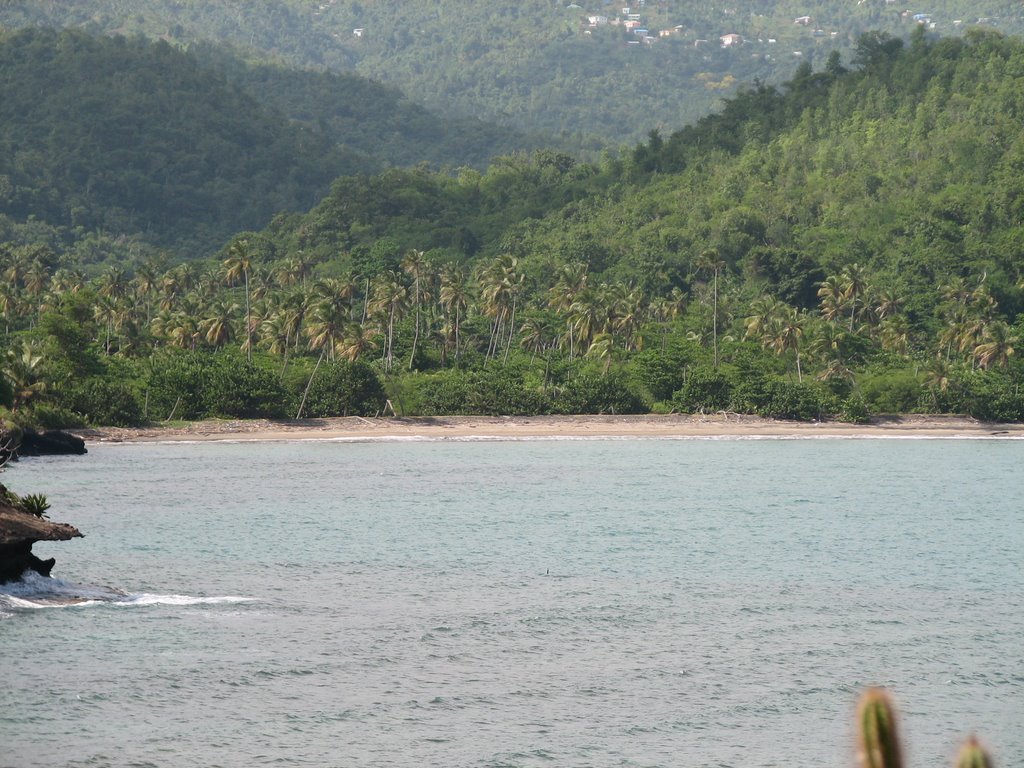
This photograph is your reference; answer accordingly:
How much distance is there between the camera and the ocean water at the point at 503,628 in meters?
29.1

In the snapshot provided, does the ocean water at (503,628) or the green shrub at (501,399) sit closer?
the ocean water at (503,628)

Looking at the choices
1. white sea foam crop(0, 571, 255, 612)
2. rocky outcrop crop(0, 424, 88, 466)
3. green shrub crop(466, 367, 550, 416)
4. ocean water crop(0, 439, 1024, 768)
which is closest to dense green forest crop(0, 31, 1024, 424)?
green shrub crop(466, 367, 550, 416)

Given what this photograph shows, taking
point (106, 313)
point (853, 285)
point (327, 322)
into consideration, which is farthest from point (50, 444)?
point (853, 285)

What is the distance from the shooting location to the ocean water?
2911 cm

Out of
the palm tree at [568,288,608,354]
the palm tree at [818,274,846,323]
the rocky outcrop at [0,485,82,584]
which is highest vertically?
the palm tree at [818,274,846,323]

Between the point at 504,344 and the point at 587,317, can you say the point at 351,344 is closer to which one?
the point at 587,317

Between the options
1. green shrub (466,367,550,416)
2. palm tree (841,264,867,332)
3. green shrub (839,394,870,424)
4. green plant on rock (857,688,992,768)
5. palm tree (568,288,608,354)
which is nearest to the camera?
green plant on rock (857,688,992,768)

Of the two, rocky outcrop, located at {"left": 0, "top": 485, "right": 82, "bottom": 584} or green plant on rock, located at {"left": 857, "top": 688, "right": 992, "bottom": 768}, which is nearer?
green plant on rock, located at {"left": 857, "top": 688, "right": 992, "bottom": 768}

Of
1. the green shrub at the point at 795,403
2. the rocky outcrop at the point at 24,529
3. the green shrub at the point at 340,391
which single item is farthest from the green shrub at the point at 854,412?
the rocky outcrop at the point at 24,529

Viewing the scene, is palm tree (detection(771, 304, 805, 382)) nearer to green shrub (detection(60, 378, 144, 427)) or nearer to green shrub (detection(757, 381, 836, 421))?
green shrub (detection(757, 381, 836, 421))

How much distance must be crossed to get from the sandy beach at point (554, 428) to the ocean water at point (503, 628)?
94.7ft

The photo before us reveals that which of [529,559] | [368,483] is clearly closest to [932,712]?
[529,559]

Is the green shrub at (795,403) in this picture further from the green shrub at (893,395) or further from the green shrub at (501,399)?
the green shrub at (501,399)

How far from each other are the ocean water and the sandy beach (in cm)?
2888
